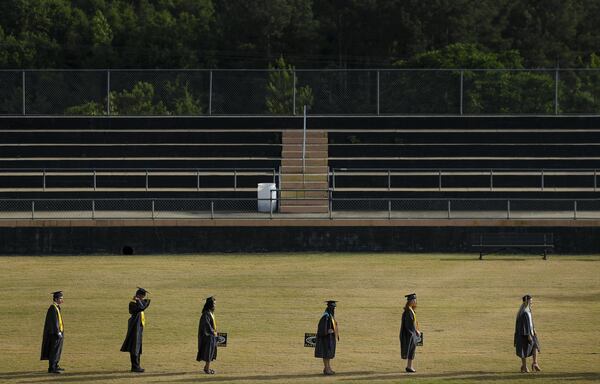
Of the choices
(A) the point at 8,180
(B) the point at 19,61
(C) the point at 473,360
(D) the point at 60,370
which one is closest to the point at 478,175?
(A) the point at 8,180

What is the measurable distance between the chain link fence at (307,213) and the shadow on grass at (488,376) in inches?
725

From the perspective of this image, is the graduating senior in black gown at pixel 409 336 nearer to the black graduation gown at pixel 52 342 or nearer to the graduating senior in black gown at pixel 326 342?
the graduating senior in black gown at pixel 326 342

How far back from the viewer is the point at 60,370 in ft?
88.7

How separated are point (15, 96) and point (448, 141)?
17213mm

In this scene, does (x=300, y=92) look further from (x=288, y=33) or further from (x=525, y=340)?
(x=525, y=340)

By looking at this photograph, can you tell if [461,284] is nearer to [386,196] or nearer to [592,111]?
[386,196]

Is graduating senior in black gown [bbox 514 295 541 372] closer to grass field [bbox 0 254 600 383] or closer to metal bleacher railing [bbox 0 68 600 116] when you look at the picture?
grass field [bbox 0 254 600 383]

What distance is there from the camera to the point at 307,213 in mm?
48500

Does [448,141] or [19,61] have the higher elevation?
[19,61]

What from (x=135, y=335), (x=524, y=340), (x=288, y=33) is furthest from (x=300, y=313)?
(x=288, y=33)

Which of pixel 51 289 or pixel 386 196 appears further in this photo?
pixel 386 196

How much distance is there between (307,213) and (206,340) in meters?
21.9

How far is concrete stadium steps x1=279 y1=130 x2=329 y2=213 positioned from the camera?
4872cm

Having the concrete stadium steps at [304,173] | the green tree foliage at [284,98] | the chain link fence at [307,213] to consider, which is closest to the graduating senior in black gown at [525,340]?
the chain link fence at [307,213]
